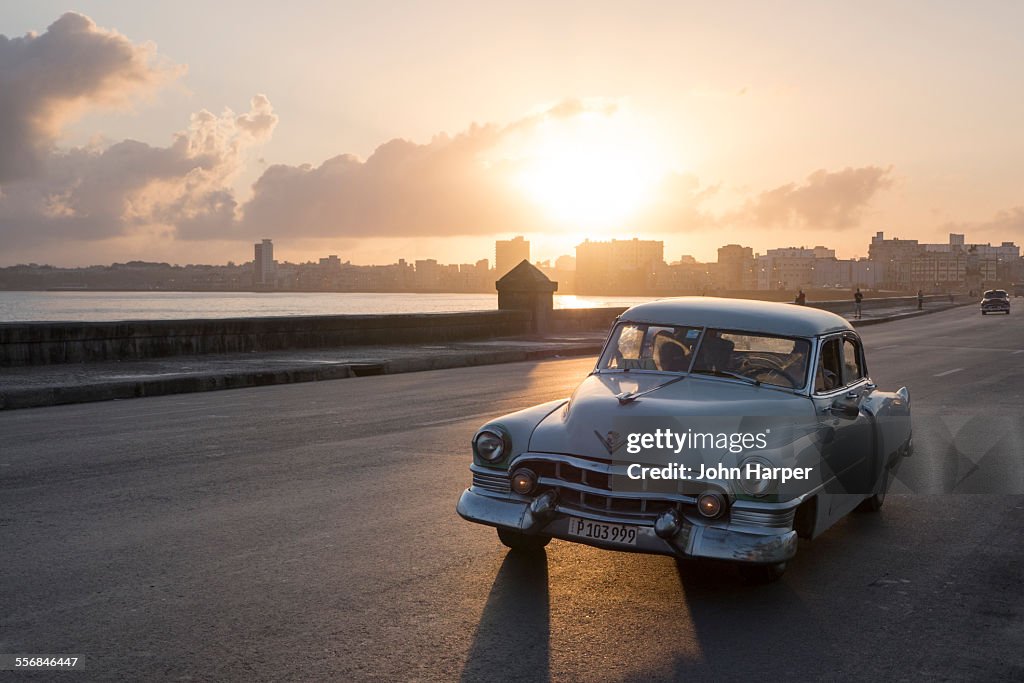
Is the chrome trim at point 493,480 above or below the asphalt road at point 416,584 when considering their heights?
above

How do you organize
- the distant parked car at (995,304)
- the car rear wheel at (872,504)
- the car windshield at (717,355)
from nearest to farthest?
the car windshield at (717,355) < the car rear wheel at (872,504) < the distant parked car at (995,304)

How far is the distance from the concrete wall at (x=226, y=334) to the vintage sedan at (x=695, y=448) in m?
15.0

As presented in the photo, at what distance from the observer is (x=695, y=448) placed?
5.48 meters

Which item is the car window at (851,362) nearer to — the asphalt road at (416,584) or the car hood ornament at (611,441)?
the asphalt road at (416,584)

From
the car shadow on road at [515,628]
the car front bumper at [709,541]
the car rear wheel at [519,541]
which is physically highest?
the car front bumper at [709,541]

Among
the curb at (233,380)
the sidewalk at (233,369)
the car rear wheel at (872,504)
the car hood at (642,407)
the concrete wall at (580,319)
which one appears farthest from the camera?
the concrete wall at (580,319)

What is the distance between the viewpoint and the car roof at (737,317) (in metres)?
6.83

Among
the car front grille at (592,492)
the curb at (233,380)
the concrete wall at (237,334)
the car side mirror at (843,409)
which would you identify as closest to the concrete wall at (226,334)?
the concrete wall at (237,334)

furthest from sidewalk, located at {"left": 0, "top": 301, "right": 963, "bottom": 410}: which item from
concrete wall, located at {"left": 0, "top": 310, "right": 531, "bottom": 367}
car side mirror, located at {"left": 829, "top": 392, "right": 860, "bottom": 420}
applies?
car side mirror, located at {"left": 829, "top": 392, "right": 860, "bottom": 420}

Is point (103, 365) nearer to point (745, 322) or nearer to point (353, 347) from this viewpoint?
point (353, 347)

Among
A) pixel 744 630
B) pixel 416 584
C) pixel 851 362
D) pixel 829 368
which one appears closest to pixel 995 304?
pixel 851 362

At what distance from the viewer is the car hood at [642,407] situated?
564 centimetres

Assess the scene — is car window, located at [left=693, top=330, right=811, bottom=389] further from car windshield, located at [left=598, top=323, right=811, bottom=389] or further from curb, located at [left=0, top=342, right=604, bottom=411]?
curb, located at [left=0, top=342, right=604, bottom=411]

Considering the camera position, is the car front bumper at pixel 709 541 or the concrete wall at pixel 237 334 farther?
the concrete wall at pixel 237 334
